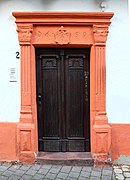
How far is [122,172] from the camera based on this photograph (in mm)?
5719

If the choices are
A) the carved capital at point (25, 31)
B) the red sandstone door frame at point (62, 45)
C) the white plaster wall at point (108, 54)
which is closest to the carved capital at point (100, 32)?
the red sandstone door frame at point (62, 45)

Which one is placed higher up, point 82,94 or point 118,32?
point 118,32

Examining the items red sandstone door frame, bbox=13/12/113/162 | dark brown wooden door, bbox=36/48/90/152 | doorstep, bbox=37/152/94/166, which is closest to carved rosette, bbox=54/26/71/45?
red sandstone door frame, bbox=13/12/113/162

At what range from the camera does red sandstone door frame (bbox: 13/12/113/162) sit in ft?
19.6

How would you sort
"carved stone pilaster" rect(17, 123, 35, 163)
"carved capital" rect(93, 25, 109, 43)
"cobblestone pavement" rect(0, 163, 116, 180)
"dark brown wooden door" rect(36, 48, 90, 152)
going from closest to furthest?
"cobblestone pavement" rect(0, 163, 116, 180) < "carved capital" rect(93, 25, 109, 43) < "carved stone pilaster" rect(17, 123, 35, 163) < "dark brown wooden door" rect(36, 48, 90, 152)

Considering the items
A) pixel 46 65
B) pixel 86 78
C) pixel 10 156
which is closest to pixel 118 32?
pixel 86 78

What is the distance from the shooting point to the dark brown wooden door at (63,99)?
→ 20.8ft

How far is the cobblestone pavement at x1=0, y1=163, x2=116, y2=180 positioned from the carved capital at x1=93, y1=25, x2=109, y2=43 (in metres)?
2.54

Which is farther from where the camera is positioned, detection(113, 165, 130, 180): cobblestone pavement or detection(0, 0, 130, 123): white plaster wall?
detection(0, 0, 130, 123): white plaster wall

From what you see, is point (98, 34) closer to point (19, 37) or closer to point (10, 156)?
point (19, 37)

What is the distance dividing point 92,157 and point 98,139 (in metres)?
0.41

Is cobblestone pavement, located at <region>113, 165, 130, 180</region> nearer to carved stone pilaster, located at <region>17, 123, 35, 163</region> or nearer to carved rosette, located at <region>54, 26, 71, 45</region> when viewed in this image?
carved stone pilaster, located at <region>17, 123, 35, 163</region>

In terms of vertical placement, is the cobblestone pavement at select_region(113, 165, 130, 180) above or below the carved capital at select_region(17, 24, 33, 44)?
below

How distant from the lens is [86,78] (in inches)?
250
